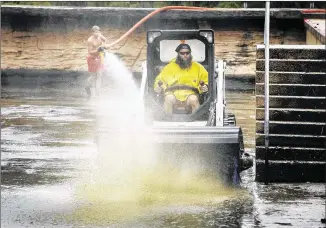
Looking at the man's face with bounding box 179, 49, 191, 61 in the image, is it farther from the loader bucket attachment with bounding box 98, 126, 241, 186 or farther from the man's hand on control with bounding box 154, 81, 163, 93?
the loader bucket attachment with bounding box 98, 126, 241, 186

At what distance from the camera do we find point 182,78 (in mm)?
14023

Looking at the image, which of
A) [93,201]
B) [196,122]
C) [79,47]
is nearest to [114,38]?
[79,47]

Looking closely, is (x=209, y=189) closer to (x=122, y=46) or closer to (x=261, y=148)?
(x=261, y=148)

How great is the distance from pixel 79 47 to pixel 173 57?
13.5m

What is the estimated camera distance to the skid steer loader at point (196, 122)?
11609 mm

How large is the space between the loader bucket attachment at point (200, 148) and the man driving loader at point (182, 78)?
2197mm

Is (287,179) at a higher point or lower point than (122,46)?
lower

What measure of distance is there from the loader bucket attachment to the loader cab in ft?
5.68

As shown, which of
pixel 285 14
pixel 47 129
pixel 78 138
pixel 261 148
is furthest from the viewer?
pixel 285 14

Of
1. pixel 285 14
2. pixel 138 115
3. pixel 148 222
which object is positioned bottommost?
pixel 148 222

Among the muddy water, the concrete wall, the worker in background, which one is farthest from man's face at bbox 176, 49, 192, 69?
the worker in background

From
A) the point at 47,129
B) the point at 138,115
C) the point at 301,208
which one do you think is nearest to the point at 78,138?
the point at 47,129

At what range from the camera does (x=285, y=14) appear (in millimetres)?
26656

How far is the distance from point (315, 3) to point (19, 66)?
8852 millimetres
